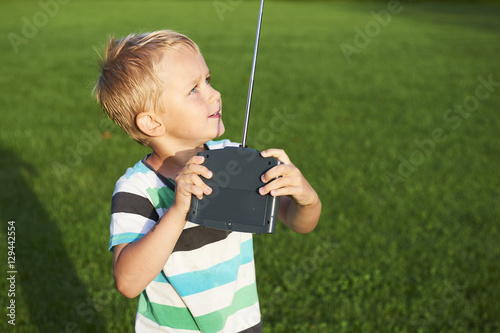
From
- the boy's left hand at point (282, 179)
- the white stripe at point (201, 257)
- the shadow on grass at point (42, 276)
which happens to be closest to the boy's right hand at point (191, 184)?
the boy's left hand at point (282, 179)

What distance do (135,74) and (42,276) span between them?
2549 mm

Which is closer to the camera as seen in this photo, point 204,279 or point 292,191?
point 292,191

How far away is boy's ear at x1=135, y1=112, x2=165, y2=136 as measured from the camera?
1.71 meters

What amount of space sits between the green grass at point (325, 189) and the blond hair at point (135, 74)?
0.54 meters

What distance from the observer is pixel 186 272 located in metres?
1.68

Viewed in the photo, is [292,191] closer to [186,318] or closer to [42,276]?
[186,318]

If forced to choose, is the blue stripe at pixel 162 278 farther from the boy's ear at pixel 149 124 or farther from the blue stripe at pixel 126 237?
the boy's ear at pixel 149 124

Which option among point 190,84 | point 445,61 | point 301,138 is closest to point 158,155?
point 190,84

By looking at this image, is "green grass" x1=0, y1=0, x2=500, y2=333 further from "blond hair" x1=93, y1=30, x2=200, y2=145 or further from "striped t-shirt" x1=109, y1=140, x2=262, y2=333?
"striped t-shirt" x1=109, y1=140, x2=262, y2=333

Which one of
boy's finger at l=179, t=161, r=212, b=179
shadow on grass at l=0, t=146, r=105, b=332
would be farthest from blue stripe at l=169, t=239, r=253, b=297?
shadow on grass at l=0, t=146, r=105, b=332

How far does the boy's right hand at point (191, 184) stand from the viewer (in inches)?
56.4

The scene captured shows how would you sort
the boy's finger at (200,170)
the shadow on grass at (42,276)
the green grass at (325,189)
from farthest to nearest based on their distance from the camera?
the green grass at (325,189) → the shadow on grass at (42,276) → the boy's finger at (200,170)

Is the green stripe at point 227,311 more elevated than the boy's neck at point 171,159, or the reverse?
the boy's neck at point 171,159

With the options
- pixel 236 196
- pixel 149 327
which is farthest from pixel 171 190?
pixel 149 327
